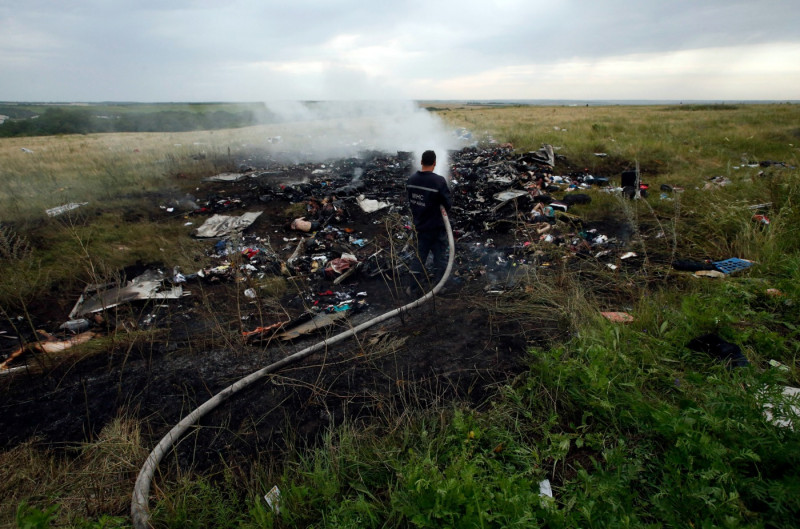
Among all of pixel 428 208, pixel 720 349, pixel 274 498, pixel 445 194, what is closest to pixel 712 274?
pixel 720 349

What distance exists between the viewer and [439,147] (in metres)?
13.7

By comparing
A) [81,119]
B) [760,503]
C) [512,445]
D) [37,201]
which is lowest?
[512,445]

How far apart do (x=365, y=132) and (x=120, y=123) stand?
3019cm

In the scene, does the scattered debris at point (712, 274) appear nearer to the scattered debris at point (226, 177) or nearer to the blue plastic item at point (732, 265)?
the blue plastic item at point (732, 265)

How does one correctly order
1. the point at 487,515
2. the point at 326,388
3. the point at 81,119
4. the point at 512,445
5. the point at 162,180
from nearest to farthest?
the point at 487,515 → the point at 512,445 → the point at 326,388 → the point at 162,180 → the point at 81,119

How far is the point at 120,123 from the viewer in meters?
33.9

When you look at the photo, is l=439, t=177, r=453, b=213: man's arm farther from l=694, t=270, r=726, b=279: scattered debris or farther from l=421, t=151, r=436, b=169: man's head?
l=694, t=270, r=726, b=279: scattered debris

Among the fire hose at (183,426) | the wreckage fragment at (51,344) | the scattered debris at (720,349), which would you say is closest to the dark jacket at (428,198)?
the fire hose at (183,426)

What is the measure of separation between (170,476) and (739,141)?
662 inches

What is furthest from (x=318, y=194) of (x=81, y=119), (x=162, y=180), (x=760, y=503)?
(x=81, y=119)

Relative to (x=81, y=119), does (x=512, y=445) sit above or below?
below

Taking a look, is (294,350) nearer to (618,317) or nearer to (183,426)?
(183,426)

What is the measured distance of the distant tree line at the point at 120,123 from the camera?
29.6m

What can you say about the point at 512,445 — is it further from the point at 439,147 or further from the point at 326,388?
the point at 439,147
